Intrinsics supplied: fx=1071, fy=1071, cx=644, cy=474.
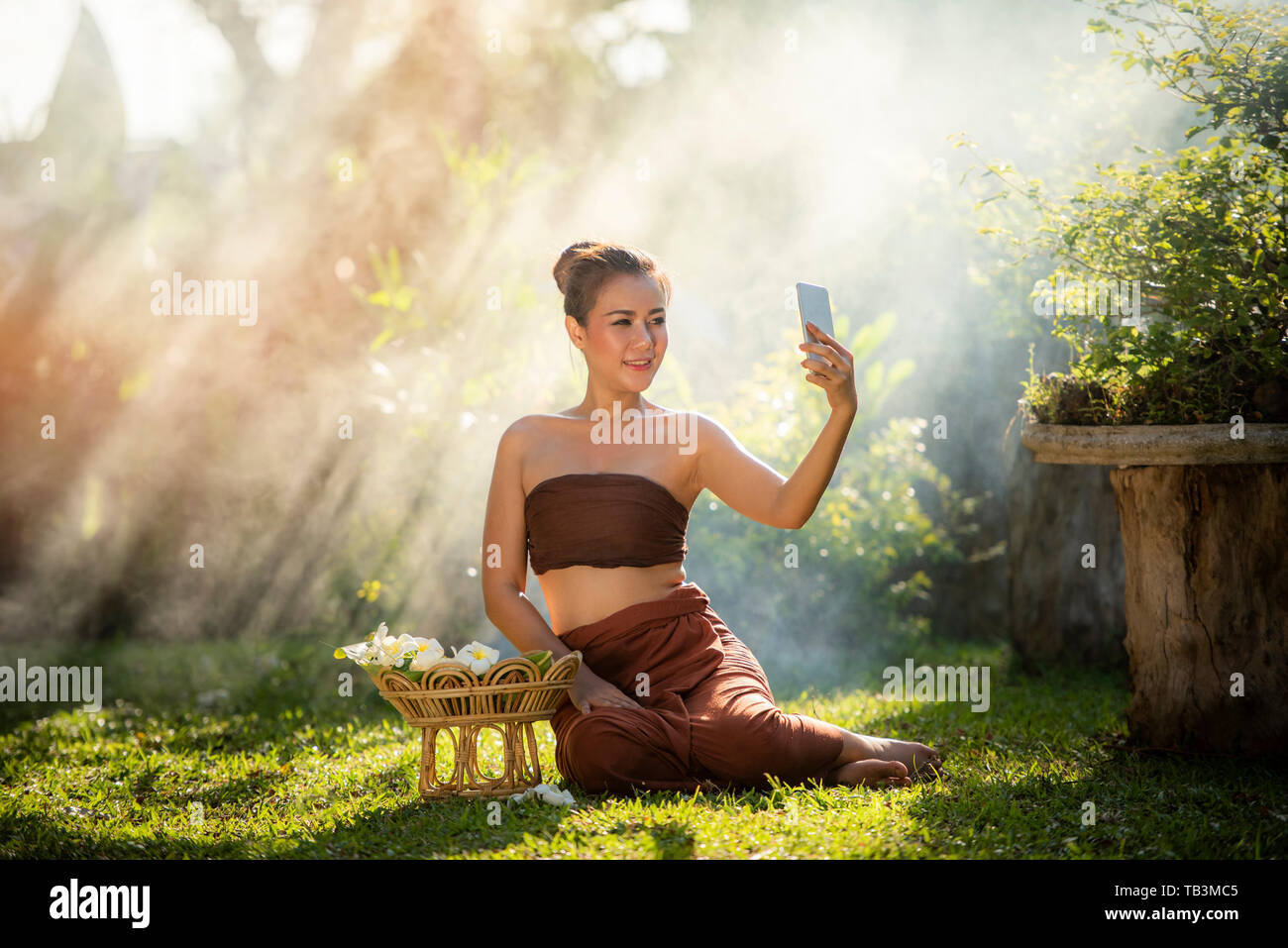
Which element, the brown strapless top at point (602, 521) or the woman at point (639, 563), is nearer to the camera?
the woman at point (639, 563)

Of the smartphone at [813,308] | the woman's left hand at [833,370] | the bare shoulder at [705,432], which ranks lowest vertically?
the bare shoulder at [705,432]

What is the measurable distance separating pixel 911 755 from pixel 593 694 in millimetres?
1030

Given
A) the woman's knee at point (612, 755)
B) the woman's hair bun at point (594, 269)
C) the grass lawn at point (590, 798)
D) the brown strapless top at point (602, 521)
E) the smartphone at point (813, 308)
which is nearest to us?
the grass lawn at point (590, 798)

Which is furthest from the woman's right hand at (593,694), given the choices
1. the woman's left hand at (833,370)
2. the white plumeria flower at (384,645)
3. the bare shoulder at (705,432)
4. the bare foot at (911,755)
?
the woman's left hand at (833,370)

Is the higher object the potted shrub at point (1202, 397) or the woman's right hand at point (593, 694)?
the potted shrub at point (1202, 397)

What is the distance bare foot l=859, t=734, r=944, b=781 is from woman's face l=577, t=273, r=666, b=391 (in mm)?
1381

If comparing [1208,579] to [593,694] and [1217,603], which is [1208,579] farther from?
[593,694]

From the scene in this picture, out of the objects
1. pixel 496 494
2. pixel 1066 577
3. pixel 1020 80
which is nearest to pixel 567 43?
pixel 1020 80

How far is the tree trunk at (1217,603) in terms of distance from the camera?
11.2 feet

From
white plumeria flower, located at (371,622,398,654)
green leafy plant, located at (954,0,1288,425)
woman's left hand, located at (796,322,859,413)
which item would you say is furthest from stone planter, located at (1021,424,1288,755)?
white plumeria flower, located at (371,622,398,654)

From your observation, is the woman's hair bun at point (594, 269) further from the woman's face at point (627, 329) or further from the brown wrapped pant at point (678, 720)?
the brown wrapped pant at point (678, 720)

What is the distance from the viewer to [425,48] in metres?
9.30

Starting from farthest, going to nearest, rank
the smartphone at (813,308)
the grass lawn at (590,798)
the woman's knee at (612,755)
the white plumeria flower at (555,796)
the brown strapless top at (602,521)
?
the brown strapless top at (602,521)
the smartphone at (813,308)
the woman's knee at (612,755)
the white plumeria flower at (555,796)
the grass lawn at (590,798)
